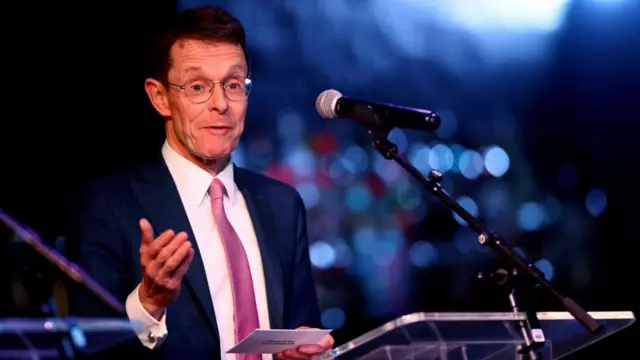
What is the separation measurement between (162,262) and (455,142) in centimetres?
393

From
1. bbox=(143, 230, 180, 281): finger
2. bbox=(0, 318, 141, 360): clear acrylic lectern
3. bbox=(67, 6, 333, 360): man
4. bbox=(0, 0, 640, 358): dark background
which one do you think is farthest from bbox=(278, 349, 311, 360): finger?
bbox=(0, 0, 640, 358): dark background

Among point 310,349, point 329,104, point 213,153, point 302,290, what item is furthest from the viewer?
point 302,290

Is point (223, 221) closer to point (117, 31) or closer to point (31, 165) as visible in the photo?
point (31, 165)

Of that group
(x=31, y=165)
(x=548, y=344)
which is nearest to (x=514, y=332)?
(x=548, y=344)

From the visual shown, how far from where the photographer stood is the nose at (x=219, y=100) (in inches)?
124

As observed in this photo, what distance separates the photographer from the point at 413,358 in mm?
2488

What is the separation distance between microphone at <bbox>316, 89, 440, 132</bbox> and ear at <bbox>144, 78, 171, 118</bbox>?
70 centimetres

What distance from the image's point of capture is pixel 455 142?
20.2 ft

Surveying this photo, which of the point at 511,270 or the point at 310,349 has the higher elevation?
the point at 511,270

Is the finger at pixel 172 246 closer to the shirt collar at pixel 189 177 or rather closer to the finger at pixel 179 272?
the finger at pixel 179 272

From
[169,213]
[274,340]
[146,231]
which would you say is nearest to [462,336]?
[274,340]

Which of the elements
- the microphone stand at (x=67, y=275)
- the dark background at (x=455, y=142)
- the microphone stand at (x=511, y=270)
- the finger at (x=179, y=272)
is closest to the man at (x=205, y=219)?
the finger at (x=179, y=272)

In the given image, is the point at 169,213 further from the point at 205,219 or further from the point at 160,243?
the point at 160,243

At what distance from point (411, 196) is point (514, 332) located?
3704 mm
